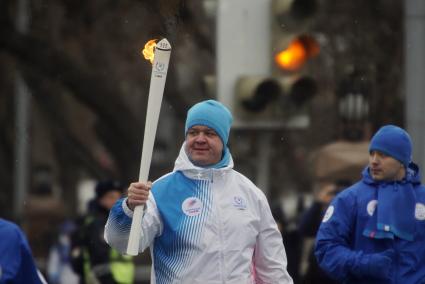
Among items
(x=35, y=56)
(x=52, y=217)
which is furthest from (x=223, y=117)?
(x=52, y=217)

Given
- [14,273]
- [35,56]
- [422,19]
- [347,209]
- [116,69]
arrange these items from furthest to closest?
[116,69] < [35,56] < [422,19] < [347,209] < [14,273]

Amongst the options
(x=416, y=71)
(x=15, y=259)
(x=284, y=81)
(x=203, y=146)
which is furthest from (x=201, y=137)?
(x=284, y=81)

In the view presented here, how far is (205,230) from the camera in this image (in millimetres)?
6301

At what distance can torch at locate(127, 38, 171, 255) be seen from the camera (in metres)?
5.99

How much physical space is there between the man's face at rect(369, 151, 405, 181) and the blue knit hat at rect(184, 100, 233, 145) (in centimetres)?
126

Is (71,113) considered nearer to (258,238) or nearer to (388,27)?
(388,27)

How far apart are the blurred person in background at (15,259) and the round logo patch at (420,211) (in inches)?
82.1

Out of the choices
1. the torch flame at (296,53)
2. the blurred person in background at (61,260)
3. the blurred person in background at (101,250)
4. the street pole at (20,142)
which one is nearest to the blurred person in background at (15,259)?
the blurred person in background at (101,250)

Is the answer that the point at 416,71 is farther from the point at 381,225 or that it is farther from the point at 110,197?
the point at 381,225

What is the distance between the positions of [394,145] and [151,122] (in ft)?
6.47

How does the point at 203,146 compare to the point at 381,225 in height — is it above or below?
above

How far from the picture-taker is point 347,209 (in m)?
7.52

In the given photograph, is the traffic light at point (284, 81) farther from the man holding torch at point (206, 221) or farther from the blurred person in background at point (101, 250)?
the man holding torch at point (206, 221)

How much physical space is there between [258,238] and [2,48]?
11.4m
